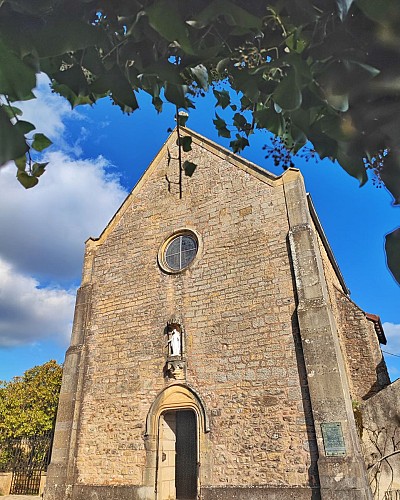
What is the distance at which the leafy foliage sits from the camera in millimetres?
17969

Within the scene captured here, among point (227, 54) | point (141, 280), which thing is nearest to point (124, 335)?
point (141, 280)

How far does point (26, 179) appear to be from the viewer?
2.08 metres

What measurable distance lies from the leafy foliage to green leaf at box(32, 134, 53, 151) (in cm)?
1881

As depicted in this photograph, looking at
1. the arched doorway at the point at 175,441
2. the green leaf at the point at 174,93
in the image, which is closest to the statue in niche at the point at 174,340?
the arched doorway at the point at 175,441

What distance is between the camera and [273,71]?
229 centimetres

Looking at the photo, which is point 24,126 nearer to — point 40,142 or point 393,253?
point 40,142

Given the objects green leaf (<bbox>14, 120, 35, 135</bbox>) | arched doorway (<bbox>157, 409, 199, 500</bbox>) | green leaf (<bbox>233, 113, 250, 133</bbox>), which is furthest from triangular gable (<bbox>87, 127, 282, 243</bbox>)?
green leaf (<bbox>14, 120, 35, 135</bbox>)

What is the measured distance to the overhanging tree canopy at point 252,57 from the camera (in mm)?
1551

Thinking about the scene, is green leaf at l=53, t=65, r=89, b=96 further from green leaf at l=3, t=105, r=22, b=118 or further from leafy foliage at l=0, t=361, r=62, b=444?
leafy foliage at l=0, t=361, r=62, b=444

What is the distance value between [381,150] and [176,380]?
9.66m

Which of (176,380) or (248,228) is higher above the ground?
(248,228)

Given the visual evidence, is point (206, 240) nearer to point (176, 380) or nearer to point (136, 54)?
point (176, 380)

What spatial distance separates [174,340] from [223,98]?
8592mm

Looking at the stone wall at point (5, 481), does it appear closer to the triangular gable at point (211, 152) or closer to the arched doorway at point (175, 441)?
the arched doorway at point (175, 441)
